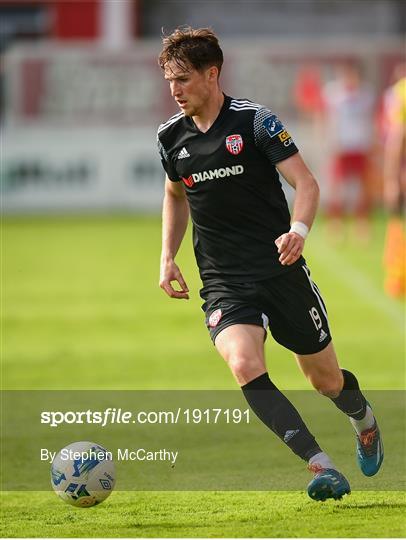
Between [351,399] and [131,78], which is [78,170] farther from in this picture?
[351,399]

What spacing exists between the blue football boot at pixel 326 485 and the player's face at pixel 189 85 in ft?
6.00

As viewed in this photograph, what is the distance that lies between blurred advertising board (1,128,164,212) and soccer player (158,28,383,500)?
763 inches

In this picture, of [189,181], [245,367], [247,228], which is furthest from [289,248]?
[189,181]

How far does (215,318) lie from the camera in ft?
21.7

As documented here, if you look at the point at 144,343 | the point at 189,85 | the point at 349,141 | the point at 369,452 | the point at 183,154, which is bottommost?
the point at 349,141

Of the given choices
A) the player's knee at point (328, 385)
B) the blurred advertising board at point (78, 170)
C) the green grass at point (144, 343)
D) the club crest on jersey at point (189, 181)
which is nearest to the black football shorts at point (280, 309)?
the player's knee at point (328, 385)

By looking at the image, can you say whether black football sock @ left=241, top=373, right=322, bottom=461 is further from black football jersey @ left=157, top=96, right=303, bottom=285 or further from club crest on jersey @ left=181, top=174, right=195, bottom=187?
club crest on jersey @ left=181, top=174, right=195, bottom=187

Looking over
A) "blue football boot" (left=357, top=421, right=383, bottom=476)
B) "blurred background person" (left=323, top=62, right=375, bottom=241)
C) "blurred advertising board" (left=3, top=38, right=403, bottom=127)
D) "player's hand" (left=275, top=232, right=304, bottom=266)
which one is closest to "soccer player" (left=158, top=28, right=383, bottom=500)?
"player's hand" (left=275, top=232, right=304, bottom=266)

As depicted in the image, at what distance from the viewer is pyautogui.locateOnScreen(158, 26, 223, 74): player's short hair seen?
6371mm

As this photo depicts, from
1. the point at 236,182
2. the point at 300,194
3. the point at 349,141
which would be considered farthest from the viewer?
the point at 349,141

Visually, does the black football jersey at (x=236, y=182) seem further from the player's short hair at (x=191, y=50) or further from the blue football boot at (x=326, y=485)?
the blue football boot at (x=326, y=485)

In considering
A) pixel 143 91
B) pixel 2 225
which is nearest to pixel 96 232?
pixel 2 225

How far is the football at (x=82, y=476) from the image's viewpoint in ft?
21.2

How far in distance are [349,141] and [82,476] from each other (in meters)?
16.7
